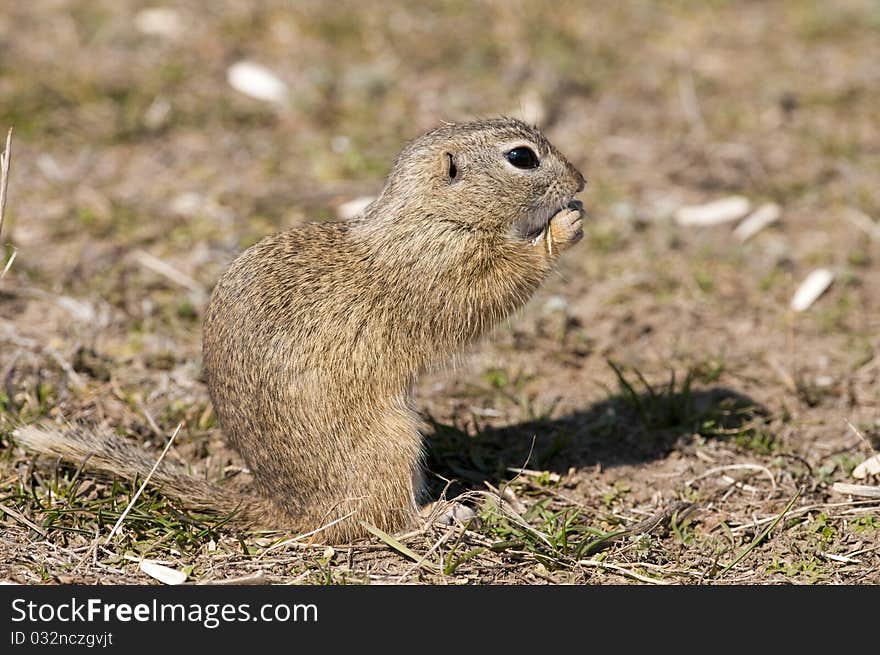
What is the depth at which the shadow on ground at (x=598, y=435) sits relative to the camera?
4.99 m

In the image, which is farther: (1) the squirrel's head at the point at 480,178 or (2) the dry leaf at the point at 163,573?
(1) the squirrel's head at the point at 480,178

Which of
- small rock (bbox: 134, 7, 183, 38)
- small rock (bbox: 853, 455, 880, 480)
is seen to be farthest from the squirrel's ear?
small rock (bbox: 134, 7, 183, 38)

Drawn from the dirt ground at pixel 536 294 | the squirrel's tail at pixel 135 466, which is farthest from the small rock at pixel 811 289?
the squirrel's tail at pixel 135 466

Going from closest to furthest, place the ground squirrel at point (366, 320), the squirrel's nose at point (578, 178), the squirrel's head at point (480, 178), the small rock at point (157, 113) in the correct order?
the ground squirrel at point (366, 320) < the squirrel's head at point (480, 178) < the squirrel's nose at point (578, 178) < the small rock at point (157, 113)

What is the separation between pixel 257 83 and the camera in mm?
8422

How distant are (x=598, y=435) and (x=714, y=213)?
2.52 m

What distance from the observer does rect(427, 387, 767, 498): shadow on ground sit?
4.99 m

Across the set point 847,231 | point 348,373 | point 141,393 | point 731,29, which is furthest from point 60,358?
point 731,29

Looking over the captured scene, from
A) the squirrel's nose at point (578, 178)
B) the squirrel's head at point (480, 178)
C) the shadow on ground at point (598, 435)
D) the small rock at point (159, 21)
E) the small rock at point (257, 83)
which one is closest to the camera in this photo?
the squirrel's head at point (480, 178)

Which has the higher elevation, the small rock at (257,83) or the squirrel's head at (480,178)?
the small rock at (257,83)

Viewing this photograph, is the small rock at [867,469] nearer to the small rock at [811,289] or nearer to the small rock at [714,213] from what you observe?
the small rock at [811,289]

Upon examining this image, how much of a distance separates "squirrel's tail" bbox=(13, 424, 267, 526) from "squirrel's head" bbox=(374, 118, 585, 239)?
137 centimetres

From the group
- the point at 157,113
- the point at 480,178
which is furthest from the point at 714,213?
the point at 157,113

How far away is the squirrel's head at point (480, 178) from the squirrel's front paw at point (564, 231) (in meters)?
0.10
